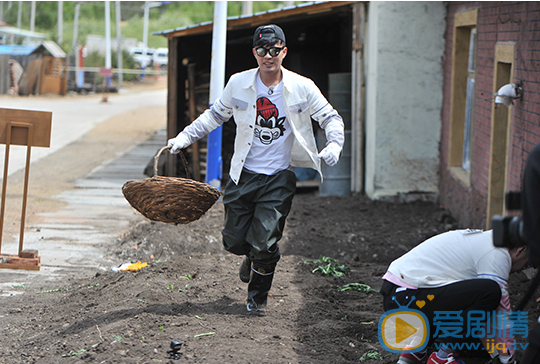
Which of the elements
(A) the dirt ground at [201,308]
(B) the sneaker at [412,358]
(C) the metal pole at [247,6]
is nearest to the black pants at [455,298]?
(B) the sneaker at [412,358]

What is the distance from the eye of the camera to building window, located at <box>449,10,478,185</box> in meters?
8.05

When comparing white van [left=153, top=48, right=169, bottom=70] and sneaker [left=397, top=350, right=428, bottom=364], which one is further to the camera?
white van [left=153, top=48, right=169, bottom=70]

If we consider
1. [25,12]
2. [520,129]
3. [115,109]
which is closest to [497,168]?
[520,129]

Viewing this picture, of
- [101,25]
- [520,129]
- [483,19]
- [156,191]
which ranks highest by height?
[101,25]

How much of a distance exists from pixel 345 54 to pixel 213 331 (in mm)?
9107

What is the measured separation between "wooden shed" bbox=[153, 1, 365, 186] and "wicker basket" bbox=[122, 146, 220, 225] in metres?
5.34

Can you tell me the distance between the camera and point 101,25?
225ft

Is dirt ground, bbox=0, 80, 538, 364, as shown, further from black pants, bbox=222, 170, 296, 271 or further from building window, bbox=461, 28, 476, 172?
building window, bbox=461, 28, 476, 172

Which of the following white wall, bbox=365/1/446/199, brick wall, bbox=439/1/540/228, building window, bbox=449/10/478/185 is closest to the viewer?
brick wall, bbox=439/1/540/228

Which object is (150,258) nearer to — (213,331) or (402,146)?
(213,331)

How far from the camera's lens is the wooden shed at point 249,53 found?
9.53m

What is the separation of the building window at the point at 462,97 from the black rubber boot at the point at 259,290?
4.23 metres

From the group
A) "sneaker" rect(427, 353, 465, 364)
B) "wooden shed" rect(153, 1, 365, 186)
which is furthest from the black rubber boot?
"wooden shed" rect(153, 1, 365, 186)
